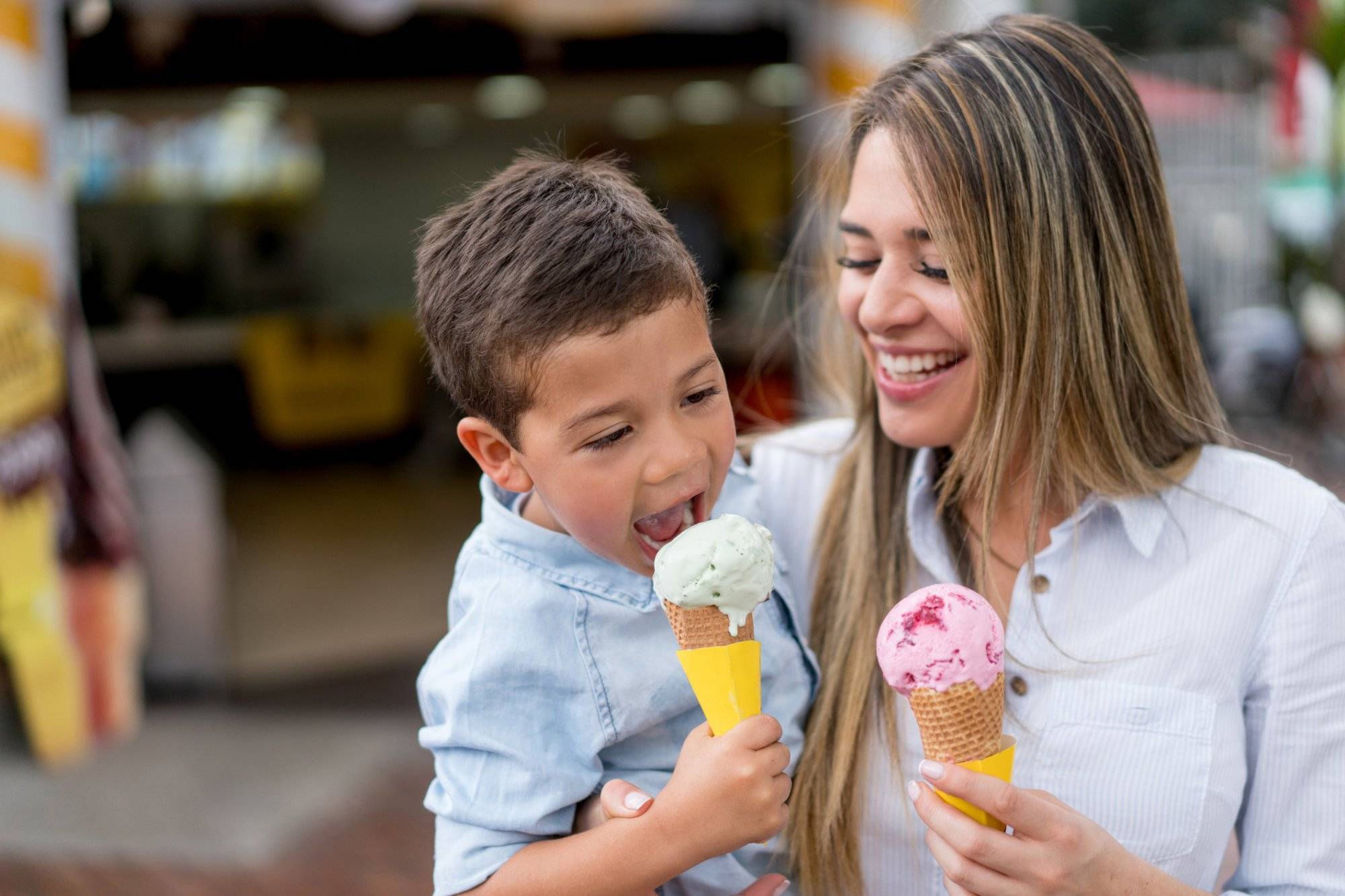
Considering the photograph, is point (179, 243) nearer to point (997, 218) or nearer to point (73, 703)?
point (73, 703)

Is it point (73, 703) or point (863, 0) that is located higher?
point (863, 0)

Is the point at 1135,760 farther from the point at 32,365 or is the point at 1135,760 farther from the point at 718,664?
the point at 32,365

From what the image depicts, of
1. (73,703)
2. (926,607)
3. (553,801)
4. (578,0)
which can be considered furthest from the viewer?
(578,0)

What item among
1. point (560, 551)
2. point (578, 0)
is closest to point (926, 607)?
point (560, 551)

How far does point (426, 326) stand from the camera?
1593mm

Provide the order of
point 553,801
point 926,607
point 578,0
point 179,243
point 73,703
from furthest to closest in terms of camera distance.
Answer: point 179,243
point 578,0
point 73,703
point 553,801
point 926,607

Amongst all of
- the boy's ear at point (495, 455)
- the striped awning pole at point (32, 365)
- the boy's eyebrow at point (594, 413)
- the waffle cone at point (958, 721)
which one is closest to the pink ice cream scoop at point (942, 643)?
the waffle cone at point (958, 721)

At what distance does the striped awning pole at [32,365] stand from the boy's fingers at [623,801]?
350 centimetres

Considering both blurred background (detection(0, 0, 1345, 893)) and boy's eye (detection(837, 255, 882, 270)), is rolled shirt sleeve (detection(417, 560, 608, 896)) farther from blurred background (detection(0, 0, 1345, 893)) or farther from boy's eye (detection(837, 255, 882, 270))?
blurred background (detection(0, 0, 1345, 893))

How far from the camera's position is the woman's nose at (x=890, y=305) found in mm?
1694

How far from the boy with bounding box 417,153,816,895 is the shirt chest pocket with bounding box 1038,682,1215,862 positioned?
15.4 inches

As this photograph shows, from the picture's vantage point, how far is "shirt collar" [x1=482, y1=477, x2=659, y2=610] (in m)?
1.58

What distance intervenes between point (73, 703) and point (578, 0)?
3882 millimetres

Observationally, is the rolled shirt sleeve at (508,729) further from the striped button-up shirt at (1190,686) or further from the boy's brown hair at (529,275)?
the striped button-up shirt at (1190,686)
